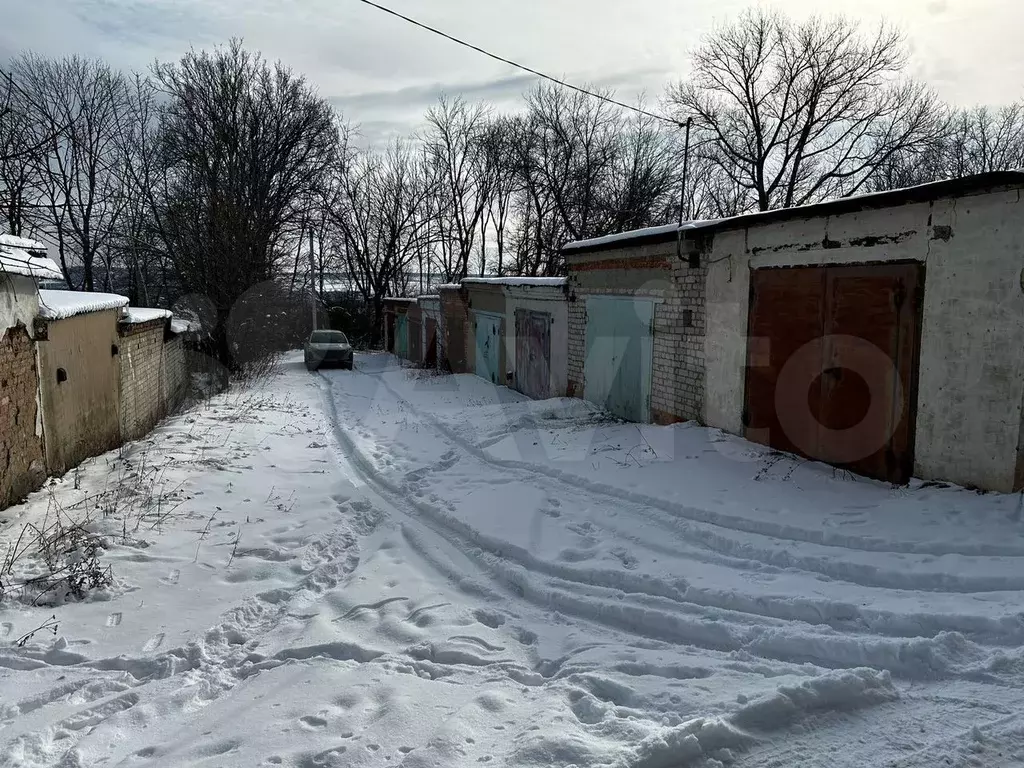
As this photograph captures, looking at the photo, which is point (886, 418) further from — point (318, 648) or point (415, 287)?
point (415, 287)

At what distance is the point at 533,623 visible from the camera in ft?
14.1

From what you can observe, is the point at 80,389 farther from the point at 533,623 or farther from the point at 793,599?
the point at 793,599

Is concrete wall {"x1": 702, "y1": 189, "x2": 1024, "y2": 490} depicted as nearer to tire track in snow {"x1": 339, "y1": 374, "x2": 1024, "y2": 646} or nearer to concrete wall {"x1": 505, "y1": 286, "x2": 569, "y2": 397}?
tire track in snow {"x1": 339, "y1": 374, "x2": 1024, "y2": 646}

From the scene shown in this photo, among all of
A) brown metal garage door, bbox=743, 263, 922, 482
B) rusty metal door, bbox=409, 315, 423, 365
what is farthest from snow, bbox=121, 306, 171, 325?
rusty metal door, bbox=409, 315, 423, 365

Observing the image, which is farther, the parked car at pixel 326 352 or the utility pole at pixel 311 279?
the utility pole at pixel 311 279

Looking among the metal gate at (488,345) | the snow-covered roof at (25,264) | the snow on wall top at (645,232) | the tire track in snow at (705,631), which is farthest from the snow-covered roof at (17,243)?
the metal gate at (488,345)

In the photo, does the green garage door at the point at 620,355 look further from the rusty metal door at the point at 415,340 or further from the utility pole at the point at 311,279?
the utility pole at the point at 311,279

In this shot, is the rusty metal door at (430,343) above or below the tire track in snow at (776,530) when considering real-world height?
above

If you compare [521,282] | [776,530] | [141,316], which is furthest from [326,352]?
[776,530]

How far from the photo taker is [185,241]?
66.2ft

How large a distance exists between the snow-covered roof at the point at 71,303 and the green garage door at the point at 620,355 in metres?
7.53

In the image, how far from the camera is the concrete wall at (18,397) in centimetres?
614

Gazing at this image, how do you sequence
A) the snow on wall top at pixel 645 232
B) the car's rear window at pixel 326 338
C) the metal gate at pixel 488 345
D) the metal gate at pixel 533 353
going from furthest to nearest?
the car's rear window at pixel 326 338, the metal gate at pixel 488 345, the metal gate at pixel 533 353, the snow on wall top at pixel 645 232

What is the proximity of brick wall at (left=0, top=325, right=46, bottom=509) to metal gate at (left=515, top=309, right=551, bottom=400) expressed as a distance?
8877mm
